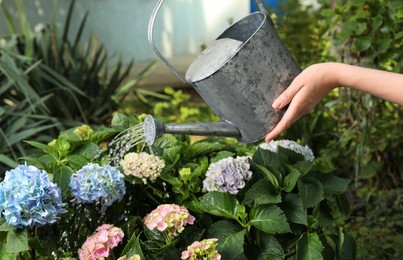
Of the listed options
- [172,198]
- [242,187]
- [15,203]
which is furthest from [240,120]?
[15,203]

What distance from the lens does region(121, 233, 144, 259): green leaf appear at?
1738mm

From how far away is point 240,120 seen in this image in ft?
6.13

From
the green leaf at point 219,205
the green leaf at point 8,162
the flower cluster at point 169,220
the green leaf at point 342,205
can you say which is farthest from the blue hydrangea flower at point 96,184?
the green leaf at point 8,162

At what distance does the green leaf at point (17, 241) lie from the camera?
1681mm

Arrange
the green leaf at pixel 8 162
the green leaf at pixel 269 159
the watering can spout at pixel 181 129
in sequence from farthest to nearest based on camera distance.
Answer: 1. the green leaf at pixel 8 162
2. the green leaf at pixel 269 159
3. the watering can spout at pixel 181 129

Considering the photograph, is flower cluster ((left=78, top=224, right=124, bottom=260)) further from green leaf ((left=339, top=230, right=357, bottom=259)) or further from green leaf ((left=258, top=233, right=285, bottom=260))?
green leaf ((left=339, top=230, right=357, bottom=259))

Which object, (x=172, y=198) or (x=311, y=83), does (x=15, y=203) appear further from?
(x=311, y=83)

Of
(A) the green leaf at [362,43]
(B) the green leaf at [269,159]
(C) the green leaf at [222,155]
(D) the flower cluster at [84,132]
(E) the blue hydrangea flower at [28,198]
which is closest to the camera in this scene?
(E) the blue hydrangea flower at [28,198]

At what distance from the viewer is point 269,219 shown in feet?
6.07

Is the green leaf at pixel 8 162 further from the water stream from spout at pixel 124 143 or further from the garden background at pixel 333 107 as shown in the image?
the water stream from spout at pixel 124 143

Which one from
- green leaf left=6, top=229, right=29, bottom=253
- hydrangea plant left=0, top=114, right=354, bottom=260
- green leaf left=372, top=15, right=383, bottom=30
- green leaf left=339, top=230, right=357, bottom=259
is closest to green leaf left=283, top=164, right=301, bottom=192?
hydrangea plant left=0, top=114, right=354, bottom=260

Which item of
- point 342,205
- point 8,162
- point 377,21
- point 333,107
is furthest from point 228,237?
point 333,107

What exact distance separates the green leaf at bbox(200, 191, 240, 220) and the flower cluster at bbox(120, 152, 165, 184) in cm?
14

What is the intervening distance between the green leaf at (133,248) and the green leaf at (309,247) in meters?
0.40
